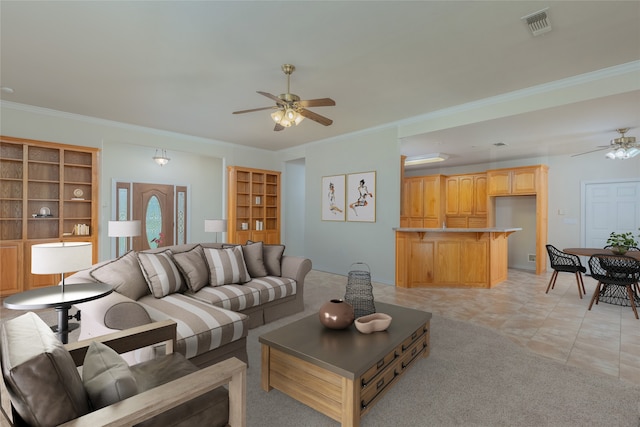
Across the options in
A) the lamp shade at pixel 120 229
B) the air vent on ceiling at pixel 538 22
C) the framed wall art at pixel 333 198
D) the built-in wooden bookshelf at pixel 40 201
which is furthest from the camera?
Result: the framed wall art at pixel 333 198

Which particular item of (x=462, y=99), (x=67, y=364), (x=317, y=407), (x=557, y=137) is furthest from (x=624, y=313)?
(x=67, y=364)

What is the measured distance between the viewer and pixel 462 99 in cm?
424

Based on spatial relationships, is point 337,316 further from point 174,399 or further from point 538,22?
point 538,22

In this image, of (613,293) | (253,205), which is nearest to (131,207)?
(253,205)

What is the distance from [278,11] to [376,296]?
149 inches

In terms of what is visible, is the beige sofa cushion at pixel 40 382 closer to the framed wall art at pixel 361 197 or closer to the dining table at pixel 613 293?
the framed wall art at pixel 361 197

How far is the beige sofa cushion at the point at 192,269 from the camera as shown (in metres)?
3.14

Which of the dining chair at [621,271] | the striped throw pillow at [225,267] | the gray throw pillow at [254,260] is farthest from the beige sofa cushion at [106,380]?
the dining chair at [621,271]

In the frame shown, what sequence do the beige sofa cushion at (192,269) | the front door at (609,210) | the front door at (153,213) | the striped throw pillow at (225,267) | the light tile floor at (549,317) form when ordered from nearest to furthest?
the light tile floor at (549,317) → the beige sofa cushion at (192,269) → the striped throw pillow at (225,267) → the front door at (609,210) → the front door at (153,213)

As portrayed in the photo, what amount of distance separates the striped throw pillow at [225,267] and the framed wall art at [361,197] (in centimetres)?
290

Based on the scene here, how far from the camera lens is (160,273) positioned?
2.90m

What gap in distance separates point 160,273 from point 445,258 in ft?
14.4

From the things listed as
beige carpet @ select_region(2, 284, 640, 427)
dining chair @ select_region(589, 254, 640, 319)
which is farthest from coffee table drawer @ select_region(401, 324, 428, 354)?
dining chair @ select_region(589, 254, 640, 319)

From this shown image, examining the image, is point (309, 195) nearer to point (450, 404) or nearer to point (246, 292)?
point (246, 292)
